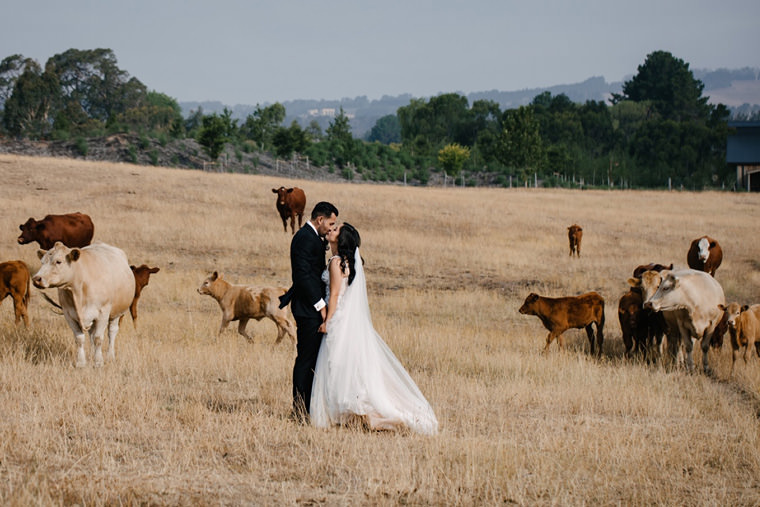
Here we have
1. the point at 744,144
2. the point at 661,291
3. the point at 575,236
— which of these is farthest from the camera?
the point at 744,144

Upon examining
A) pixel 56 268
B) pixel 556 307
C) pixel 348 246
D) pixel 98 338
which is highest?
pixel 348 246

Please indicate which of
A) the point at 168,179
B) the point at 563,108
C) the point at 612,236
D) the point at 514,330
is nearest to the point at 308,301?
the point at 514,330

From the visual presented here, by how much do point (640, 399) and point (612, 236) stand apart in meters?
21.6

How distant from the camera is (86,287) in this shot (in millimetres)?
10430

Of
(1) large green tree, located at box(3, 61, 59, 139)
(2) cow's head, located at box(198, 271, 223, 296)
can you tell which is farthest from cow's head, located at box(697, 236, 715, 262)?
(1) large green tree, located at box(3, 61, 59, 139)

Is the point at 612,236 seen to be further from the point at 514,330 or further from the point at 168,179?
the point at 168,179

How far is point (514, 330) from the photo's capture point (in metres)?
15.3

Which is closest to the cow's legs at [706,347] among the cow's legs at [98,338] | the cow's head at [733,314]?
the cow's head at [733,314]

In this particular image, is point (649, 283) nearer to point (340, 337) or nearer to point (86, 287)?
point (340, 337)

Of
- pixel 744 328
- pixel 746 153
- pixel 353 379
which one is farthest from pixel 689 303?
pixel 746 153

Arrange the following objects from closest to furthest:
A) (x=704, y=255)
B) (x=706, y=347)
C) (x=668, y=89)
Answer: (x=706, y=347) → (x=704, y=255) → (x=668, y=89)

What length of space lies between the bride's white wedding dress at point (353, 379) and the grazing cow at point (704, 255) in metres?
13.2

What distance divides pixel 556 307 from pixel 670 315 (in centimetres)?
177

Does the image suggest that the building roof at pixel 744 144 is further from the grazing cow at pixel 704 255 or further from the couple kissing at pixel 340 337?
the couple kissing at pixel 340 337
